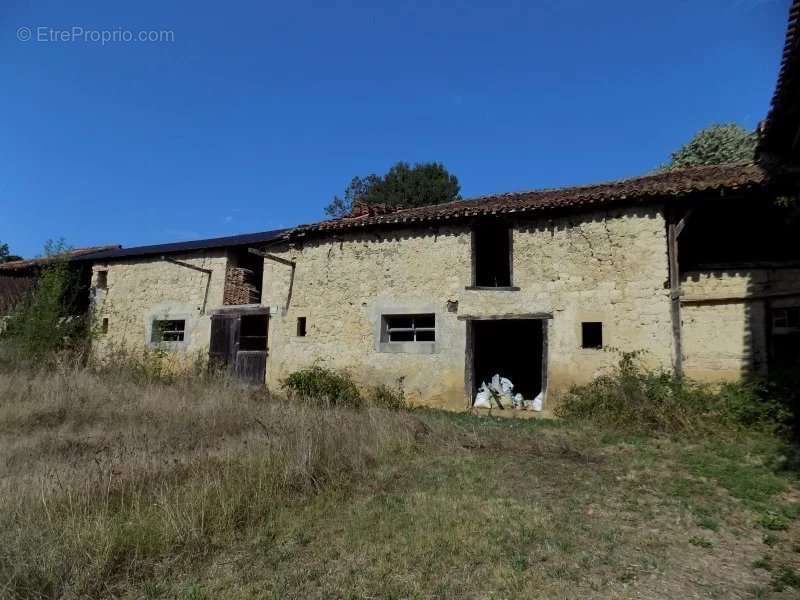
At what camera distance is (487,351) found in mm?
14547

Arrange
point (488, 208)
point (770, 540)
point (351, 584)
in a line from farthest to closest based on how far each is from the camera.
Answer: point (488, 208), point (770, 540), point (351, 584)

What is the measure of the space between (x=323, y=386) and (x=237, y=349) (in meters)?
3.69

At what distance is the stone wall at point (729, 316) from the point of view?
909cm

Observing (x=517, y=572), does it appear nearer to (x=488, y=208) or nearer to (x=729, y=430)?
(x=729, y=430)

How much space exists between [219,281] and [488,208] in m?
8.20

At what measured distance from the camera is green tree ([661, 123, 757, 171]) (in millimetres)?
16703

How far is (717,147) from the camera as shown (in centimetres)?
1733

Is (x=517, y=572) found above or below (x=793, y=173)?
below

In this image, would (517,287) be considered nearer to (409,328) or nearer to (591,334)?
(591,334)

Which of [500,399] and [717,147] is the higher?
[717,147]

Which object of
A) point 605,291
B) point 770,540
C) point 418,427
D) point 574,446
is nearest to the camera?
point 770,540

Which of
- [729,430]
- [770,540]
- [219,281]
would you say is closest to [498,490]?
[770,540]

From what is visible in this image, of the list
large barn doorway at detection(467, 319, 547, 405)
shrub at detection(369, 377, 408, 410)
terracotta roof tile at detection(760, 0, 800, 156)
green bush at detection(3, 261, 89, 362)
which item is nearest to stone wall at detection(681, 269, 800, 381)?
terracotta roof tile at detection(760, 0, 800, 156)

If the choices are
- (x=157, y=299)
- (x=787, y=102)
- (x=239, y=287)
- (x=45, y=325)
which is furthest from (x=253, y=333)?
(x=787, y=102)
